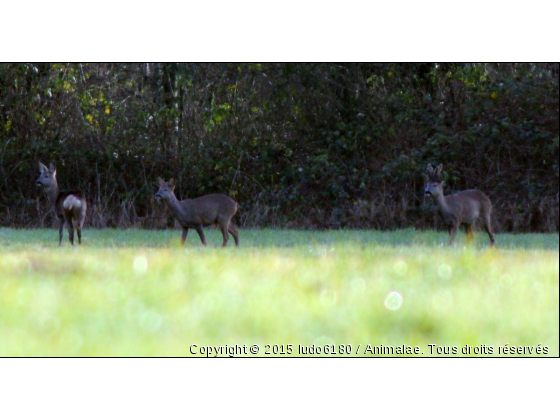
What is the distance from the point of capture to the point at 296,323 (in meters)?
4.33

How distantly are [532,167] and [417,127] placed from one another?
7.41 ft

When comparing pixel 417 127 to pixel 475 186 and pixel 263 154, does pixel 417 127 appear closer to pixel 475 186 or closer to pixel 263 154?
pixel 475 186

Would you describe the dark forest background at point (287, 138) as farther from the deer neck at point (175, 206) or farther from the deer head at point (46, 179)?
the deer neck at point (175, 206)

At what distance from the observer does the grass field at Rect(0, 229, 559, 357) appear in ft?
13.6

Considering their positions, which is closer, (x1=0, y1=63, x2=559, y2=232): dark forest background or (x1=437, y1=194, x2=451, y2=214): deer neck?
(x1=437, y1=194, x2=451, y2=214): deer neck

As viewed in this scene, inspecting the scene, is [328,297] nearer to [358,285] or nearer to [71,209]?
[358,285]

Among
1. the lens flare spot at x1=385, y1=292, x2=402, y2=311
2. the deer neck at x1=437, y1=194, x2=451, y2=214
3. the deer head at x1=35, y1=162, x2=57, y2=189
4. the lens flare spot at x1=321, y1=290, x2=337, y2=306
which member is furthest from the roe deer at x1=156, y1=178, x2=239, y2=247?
the lens flare spot at x1=385, y1=292, x2=402, y2=311

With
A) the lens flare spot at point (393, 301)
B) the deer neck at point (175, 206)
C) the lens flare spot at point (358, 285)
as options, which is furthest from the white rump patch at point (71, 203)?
the lens flare spot at point (393, 301)

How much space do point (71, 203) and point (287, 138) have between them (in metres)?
6.70

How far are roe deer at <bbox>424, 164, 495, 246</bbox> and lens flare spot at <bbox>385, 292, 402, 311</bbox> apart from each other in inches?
214

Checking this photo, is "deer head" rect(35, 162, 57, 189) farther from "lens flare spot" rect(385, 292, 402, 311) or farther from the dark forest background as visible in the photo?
"lens flare spot" rect(385, 292, 402, 311)

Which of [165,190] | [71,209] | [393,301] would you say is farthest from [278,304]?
[71,209]

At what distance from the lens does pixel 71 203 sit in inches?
412

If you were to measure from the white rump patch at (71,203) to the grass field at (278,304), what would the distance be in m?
3.36
